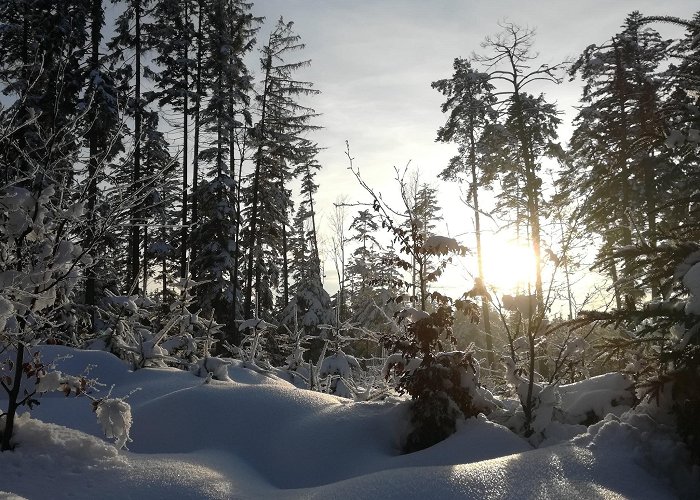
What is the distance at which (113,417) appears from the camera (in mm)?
3902

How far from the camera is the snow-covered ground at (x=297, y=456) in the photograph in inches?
136

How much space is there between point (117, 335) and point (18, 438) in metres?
5.39

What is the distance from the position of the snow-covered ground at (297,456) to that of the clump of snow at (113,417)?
0.85 feet

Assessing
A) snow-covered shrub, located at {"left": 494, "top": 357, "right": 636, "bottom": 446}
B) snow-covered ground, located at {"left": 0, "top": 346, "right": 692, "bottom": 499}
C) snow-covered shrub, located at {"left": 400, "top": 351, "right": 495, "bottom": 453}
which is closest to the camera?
snow-covered ground, located at {"left": 0, "top": 346, "right": 692, "bottom": 499}

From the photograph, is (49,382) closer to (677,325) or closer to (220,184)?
(677,325)

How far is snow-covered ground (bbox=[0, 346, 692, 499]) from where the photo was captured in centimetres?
346

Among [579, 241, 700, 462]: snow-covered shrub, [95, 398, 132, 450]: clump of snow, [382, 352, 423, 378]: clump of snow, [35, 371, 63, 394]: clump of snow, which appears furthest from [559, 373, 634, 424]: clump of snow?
[35, 371, 63, 394]: clump of snow

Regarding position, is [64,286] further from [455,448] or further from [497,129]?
[497,129]

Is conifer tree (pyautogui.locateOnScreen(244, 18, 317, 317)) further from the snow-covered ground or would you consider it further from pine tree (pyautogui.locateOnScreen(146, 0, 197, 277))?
the snow-covered ground

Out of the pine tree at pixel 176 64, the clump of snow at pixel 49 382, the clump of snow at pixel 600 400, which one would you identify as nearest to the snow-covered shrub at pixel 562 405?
the clump of snow at pixel 600 400

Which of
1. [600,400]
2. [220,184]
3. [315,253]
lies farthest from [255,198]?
[600,400]

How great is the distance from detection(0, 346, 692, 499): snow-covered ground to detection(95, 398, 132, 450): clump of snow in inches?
10.2

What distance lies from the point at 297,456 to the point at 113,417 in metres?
1.80

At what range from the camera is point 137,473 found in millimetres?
3775
